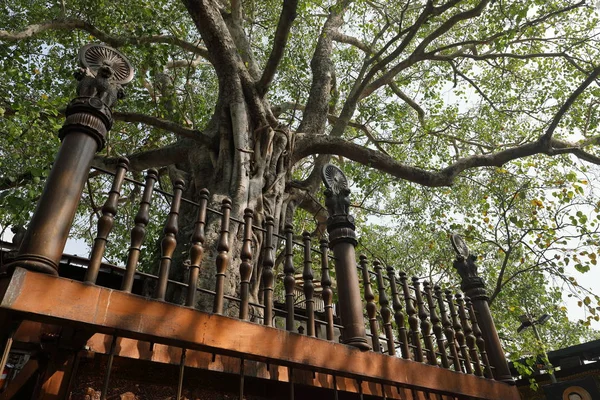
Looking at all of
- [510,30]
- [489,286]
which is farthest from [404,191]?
[510,30]

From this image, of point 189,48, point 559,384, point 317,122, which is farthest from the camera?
point 189,48

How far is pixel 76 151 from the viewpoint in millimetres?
2445

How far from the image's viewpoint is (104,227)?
2.33 meters

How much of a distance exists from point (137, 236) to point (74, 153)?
579mm

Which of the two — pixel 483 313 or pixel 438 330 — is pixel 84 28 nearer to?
pixel 438 330

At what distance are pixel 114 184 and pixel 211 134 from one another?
324 cm

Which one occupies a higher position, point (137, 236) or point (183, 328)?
point (137, 236)

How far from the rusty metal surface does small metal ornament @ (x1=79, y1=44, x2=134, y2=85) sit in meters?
1.49

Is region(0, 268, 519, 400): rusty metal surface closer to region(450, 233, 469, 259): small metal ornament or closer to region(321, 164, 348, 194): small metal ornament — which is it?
region(321, 164, 348, 194): small metal ornament

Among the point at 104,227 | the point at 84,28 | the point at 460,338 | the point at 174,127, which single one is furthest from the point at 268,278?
the point at 84,28

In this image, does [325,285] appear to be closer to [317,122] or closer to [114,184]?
[114,184]

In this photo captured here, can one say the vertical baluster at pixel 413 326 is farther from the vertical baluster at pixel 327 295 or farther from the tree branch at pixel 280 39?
the tree branch at pixel 280 39

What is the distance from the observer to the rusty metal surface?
1.94 meters

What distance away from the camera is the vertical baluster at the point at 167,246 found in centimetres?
241
